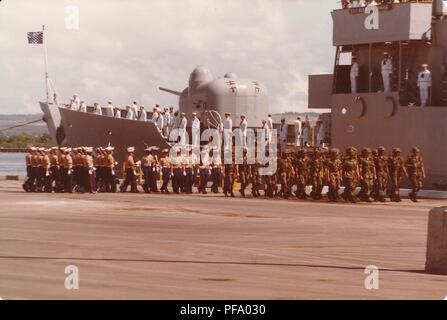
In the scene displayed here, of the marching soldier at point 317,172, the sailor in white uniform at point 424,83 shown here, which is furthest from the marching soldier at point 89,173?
the sailor in white uniform at point 424,83

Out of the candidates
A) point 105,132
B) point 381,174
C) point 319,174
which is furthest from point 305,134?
point 105,132

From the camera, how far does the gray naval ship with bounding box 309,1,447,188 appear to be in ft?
110

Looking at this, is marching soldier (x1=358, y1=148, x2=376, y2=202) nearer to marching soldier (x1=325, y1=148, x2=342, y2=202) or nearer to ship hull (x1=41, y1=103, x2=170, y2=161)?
marching soldier (x1=325, y1=148, x2=342, y2=202)

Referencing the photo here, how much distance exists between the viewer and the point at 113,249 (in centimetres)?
1600

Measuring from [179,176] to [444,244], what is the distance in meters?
22.4

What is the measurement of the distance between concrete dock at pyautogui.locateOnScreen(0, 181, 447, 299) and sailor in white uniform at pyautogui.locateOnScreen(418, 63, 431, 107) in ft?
19.7

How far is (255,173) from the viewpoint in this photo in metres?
33.0

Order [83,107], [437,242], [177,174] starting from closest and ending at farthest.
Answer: [437,242], [177,174], [83,107]

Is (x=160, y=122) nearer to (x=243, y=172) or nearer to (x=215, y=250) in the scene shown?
(x=243, y=172)

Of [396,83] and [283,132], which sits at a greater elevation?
[396,83]

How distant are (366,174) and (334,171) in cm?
84

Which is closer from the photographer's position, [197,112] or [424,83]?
[424,83]

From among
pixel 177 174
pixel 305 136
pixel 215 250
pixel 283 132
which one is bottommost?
pixel 215 250
